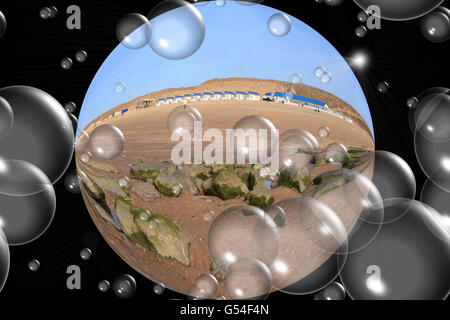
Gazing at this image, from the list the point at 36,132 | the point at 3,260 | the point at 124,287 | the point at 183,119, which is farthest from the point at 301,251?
the point at 36,132

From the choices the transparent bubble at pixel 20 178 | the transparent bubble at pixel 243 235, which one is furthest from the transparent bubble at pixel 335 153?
the transparent bubble at pixel 20 178

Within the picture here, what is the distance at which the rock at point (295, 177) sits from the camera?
14.0ft

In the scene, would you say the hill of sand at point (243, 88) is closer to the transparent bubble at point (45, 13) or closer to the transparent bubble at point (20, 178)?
the transparent bubble at point (20, 178)

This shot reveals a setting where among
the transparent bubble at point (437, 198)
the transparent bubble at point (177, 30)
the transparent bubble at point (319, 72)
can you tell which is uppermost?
the transparent bubble at point (177, 30)

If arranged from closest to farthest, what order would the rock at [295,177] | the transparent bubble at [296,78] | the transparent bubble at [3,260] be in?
the transparent bubble at [3,260] → the rock at [295,177] → the transparent bubble at [296,78]

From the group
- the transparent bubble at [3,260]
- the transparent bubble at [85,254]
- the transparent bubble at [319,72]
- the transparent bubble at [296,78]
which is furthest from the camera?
the transparent bubble at [85,254]

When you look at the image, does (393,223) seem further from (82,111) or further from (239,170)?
(82,111)

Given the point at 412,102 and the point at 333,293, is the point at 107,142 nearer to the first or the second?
the point at 333,293

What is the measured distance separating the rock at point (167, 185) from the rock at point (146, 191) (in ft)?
0.19

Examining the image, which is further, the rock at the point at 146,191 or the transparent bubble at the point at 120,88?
the transparent bubble at the point at 120,88

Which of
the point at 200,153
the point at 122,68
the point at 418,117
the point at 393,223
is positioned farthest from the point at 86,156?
the point at 418,117

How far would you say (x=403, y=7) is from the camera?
14.5ft

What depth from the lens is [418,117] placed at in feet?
16.2

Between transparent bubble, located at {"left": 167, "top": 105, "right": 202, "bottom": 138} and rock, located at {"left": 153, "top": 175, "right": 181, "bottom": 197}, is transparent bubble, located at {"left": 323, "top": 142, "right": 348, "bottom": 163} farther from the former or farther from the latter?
rock, located at {"left": 153, "top": 175, "right": 181, "bottom": 197}
